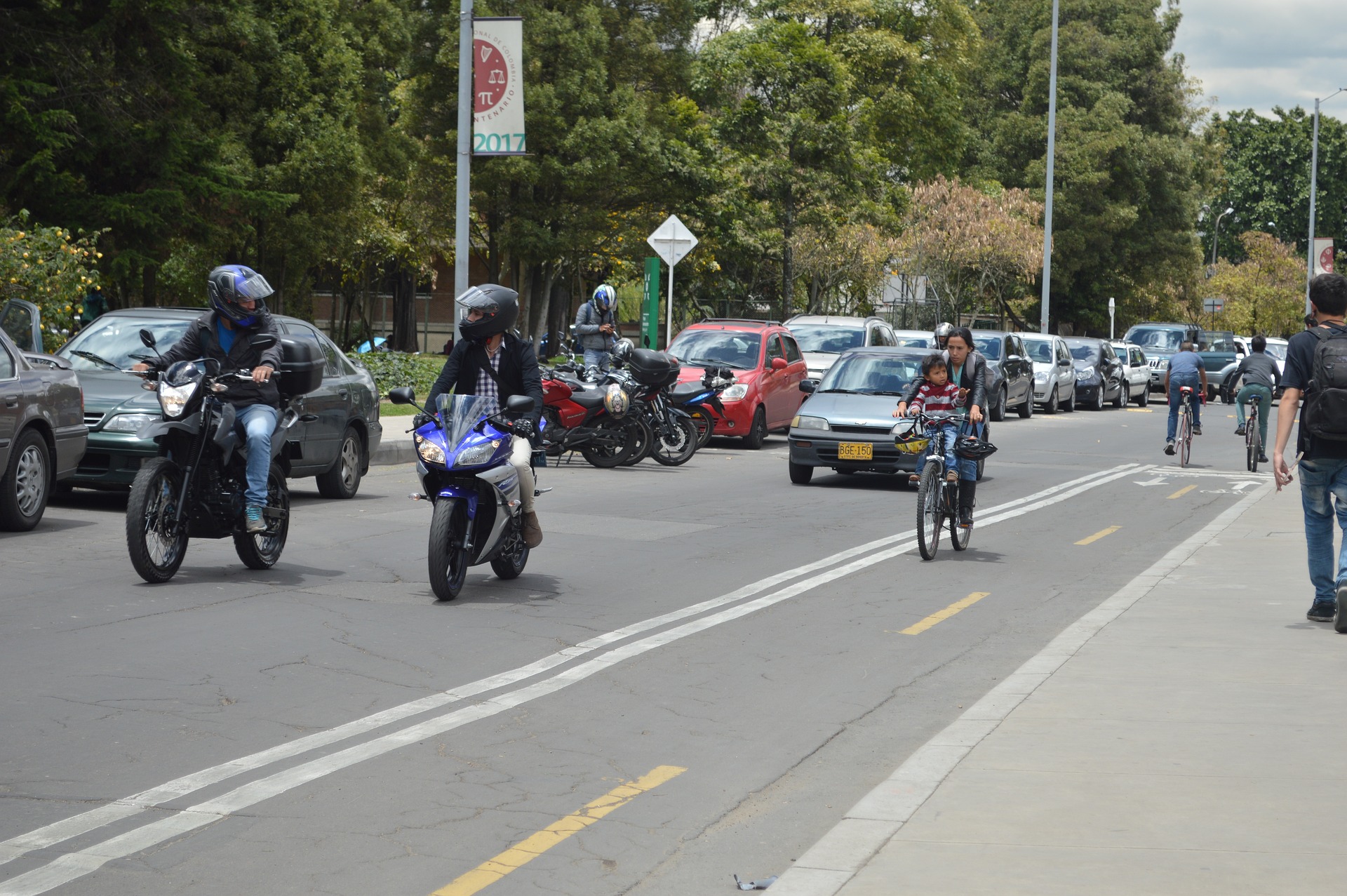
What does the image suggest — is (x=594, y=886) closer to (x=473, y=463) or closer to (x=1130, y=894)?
(x=1130, y=894)

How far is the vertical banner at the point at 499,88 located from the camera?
22359mm

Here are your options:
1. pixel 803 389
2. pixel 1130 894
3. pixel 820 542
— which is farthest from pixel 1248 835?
pixel 803 389

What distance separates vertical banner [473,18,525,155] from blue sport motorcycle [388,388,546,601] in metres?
13.2

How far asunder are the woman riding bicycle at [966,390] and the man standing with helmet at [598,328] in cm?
822

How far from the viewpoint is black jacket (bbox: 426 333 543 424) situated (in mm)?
9914

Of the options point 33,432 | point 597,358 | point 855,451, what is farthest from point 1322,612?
point 597,358

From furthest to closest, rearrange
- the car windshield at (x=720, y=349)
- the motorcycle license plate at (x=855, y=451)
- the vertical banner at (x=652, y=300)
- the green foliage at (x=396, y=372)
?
the vertical banner at (x=652, y=300)
the green foliage at (x=396, y=372)
the car windshield at (x=720, y=349)
the motorcycle license plate at (x=855, y=451)

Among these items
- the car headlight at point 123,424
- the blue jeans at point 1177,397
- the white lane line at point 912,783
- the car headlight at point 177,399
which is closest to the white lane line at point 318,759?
the white lane line at point 912,783

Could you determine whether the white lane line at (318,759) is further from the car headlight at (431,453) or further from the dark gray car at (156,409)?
the dark gray car at (156,409)

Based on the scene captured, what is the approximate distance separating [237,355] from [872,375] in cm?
1001

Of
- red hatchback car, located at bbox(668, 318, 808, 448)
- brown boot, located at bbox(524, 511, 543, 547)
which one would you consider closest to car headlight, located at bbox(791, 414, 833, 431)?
red hatchback car, located at bbox(668, 318, 808, 448)

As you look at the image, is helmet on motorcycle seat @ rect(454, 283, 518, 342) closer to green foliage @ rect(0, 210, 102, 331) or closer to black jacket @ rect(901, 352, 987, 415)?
black jacket @ rect(901, 352, 987, 415)

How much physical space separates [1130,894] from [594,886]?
4.93 ft

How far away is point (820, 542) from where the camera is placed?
13.0 m
